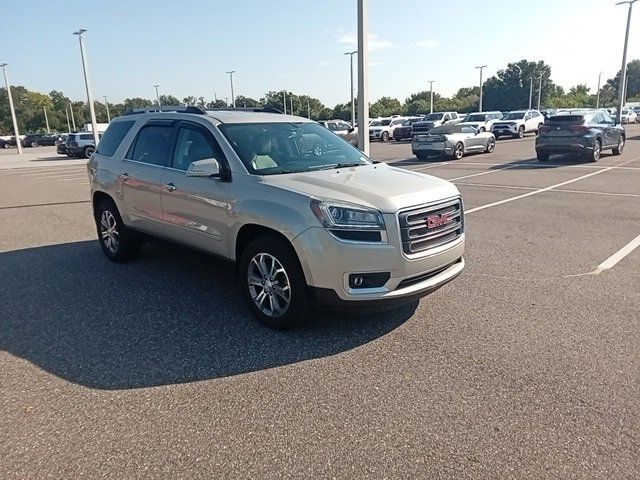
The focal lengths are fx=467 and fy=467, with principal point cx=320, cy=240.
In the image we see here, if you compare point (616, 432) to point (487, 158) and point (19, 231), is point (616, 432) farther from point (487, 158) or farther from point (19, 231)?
point (487, 158)

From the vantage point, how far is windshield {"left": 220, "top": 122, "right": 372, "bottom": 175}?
430 centimetres

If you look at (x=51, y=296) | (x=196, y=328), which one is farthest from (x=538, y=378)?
(x=51, y=296)

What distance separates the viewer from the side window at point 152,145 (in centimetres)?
508

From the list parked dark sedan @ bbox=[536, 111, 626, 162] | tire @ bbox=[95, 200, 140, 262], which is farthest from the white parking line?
parked dark sedan @ bbox=[536, 111, 626, 162]

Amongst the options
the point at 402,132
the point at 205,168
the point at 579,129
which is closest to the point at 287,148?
the point at 205,168

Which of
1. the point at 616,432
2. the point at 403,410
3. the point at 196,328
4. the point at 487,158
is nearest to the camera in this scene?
the point at 616,432

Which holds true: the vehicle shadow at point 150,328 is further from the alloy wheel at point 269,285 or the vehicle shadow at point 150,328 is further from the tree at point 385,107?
the tree at point 385,107

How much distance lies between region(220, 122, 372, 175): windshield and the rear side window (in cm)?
207

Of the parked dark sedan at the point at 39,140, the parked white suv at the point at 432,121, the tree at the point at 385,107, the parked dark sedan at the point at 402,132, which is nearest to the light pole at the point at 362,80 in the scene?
the parked white suv at the point at 432,121

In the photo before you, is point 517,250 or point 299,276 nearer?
point 299,276

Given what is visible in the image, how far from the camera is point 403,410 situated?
287cm

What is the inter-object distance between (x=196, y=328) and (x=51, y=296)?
1955 mm

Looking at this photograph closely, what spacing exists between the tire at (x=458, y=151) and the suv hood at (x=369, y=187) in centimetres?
1615

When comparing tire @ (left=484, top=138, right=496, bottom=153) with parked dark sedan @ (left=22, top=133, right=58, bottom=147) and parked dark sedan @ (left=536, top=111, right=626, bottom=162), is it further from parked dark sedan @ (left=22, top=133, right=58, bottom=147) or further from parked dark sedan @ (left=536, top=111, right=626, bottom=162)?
parked dark sedan @ (left=22, top=133, right=58, bottom=147)
